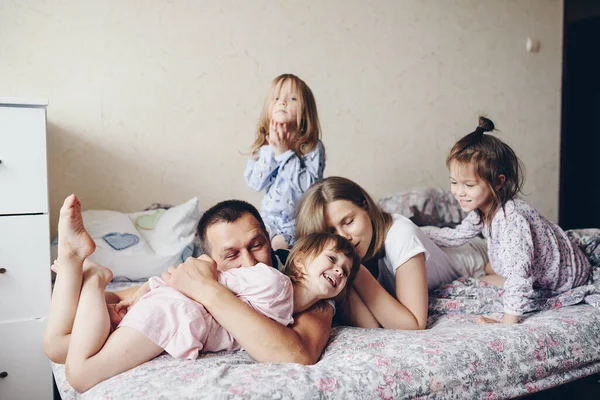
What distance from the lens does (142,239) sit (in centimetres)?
186

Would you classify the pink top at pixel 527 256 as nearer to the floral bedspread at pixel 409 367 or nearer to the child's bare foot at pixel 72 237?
the floral bedspread at pixel 409 367

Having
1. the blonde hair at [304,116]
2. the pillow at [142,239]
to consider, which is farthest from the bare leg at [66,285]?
the blonde hair at [304,116]

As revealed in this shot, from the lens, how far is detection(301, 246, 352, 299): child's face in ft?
3.97

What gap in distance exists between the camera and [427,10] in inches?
117

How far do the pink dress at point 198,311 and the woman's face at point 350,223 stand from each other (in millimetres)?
337

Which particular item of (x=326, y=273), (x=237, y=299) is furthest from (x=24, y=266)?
(x=326, y=273)

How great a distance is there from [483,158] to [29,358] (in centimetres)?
139

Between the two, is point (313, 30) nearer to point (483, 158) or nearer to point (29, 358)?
point (483, 158)

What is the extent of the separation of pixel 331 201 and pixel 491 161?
0.47 m

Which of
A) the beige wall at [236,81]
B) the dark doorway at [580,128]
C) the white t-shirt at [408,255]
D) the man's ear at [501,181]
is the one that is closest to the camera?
the white t-shirt at [408,255]

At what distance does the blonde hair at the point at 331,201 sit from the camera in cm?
151

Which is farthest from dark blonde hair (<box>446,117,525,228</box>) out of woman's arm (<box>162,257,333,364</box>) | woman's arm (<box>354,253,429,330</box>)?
woman's arm (<box>162,257,333,364</box>)

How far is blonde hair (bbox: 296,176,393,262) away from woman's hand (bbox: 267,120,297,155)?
1.41ft

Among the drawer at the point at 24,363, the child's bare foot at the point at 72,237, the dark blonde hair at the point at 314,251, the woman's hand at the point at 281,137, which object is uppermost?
the woman's hand at the point at 281,137
